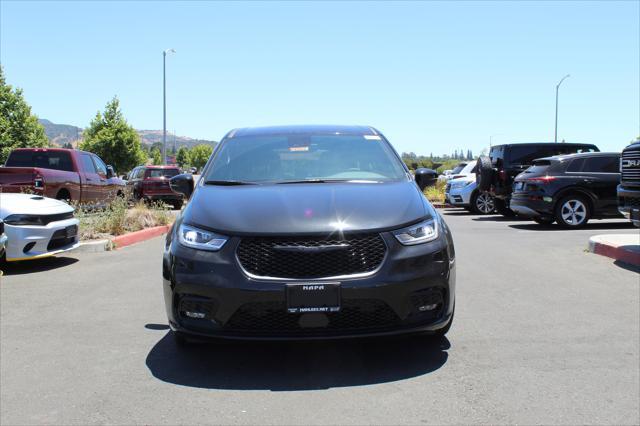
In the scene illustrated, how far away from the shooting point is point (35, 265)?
8484 millimetres

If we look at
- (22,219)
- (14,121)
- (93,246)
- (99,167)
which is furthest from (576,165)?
(14,121)

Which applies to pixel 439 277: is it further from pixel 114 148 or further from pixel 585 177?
pixel 114 148

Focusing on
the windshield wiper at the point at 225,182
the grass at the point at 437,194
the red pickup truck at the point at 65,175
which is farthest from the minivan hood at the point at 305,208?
the grass at the point at 437,194

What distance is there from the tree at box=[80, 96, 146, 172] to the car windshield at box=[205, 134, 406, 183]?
49.9 metres

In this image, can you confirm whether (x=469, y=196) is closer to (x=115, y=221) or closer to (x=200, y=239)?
(x=115, y=221)

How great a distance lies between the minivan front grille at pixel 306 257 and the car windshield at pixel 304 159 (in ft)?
3.88

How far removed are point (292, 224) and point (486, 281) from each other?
3.94 metres

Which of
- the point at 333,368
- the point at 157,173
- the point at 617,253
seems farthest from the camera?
the point at 157,173

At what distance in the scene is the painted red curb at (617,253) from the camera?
8133 mm

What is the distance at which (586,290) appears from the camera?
261 inches

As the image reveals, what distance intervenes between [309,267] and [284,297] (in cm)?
23

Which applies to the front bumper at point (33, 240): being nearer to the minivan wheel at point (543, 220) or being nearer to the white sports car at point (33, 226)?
the white sports car at point (33, 226)

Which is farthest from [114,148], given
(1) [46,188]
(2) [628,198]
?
(2) [628,198]

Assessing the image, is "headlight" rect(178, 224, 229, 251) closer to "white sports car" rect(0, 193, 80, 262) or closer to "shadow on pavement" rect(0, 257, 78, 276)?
"white sports car" rect(0, 193, 80, 262)
